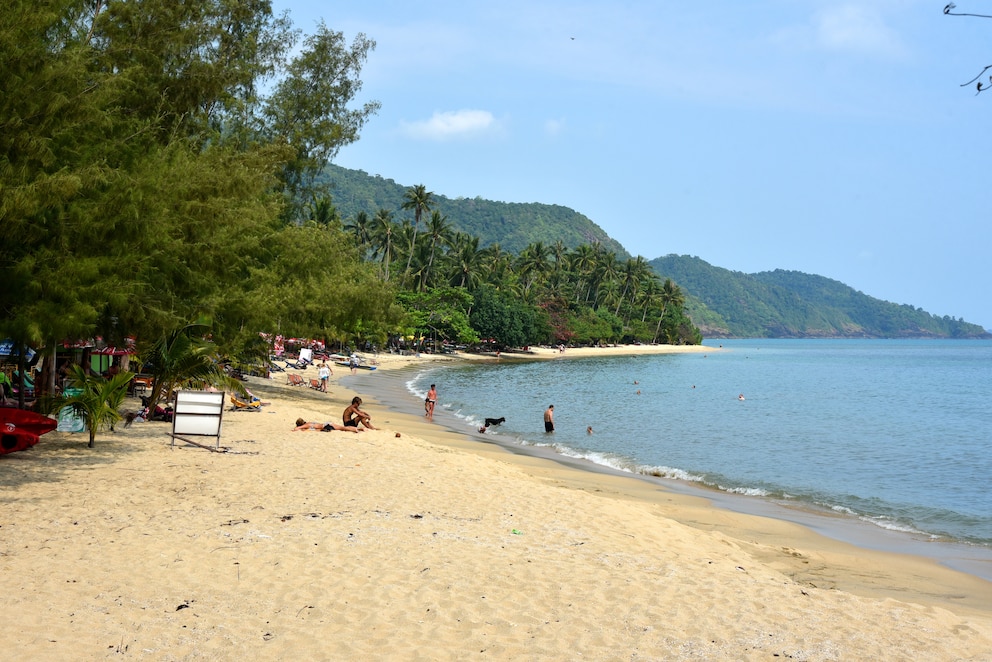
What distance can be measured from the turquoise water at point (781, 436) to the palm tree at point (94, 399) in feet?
38.5

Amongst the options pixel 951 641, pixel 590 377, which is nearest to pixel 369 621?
pixel 951 641

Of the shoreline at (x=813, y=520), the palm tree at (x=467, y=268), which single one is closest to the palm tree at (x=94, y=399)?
the shoreline at (x=813, y=520)

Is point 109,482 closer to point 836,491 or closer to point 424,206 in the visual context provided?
point 836,491

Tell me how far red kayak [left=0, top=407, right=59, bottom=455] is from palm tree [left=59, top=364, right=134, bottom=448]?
1.06m

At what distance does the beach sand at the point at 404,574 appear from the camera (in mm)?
5926

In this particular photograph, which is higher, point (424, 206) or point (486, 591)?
point (424, 206)

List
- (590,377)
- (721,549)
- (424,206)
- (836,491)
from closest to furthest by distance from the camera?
(721,549) < (836,491) < (590,377) < (424,206)

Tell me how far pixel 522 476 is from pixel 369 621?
8989 millimetres

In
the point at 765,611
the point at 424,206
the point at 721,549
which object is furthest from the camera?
the point at 424,206

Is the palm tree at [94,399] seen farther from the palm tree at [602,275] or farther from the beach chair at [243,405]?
the palm tree at [602,275]

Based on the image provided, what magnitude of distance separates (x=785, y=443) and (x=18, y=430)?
23.4 meters

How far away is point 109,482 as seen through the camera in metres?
10.3

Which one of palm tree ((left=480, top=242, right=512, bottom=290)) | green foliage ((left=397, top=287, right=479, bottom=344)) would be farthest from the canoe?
palm tree ((left=480, top=242, right=512, bottom=290))

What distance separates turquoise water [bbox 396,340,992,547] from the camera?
58.5 feet
